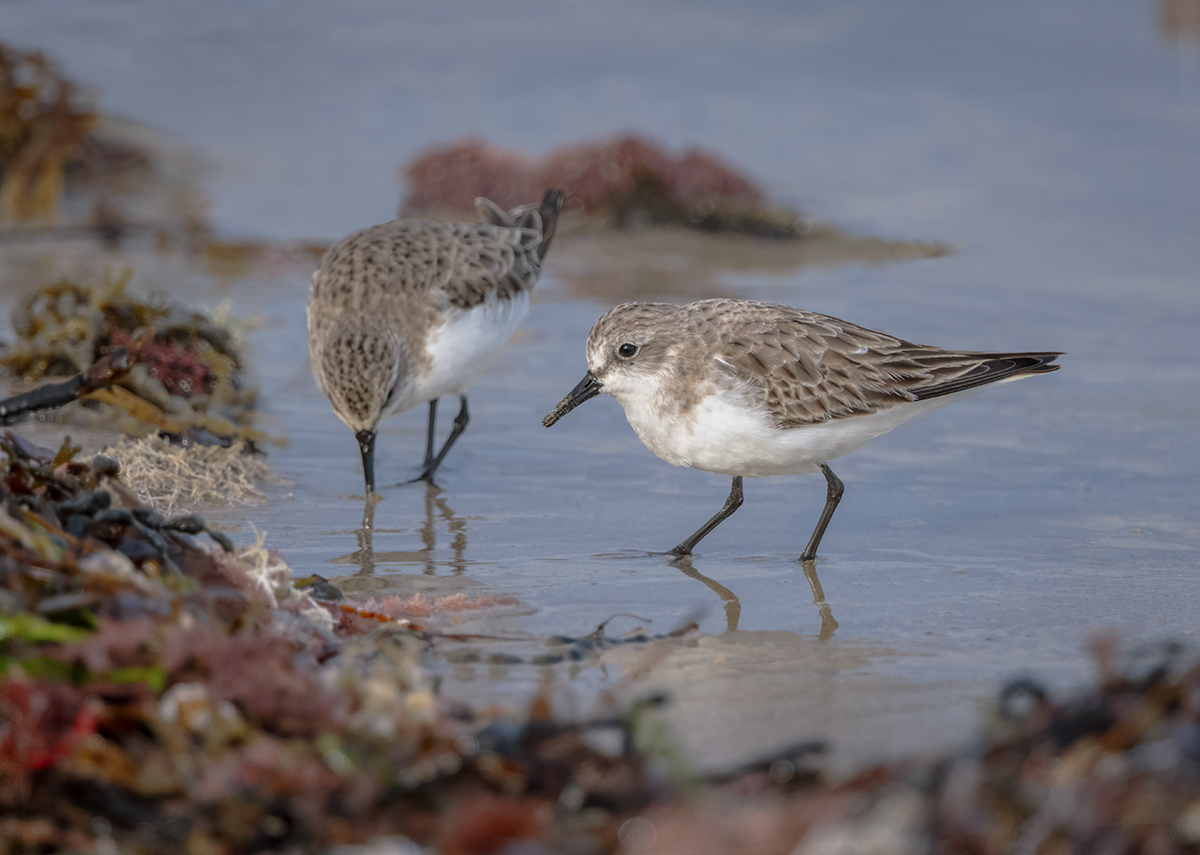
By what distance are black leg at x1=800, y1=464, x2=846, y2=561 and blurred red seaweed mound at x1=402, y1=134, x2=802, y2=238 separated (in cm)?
619

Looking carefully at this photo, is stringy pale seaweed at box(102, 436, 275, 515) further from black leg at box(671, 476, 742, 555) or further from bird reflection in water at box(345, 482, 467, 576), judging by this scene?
black leg at box(671, 476, 742, 555)

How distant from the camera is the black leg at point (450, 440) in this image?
632cm

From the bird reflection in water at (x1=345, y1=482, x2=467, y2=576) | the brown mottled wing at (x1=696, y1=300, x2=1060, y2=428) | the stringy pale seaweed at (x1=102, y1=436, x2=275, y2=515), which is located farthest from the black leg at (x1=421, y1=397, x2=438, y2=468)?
the brown mottled wing at (x1=696, y1=300, x2=1060, y2=428)

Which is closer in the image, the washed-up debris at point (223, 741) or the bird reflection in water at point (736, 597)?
the washed-up debris at point (223, 741)

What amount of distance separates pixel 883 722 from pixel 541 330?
17.7 ft

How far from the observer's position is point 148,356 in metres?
6.61

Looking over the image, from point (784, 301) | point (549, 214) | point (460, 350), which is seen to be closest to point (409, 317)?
point (460, 350)

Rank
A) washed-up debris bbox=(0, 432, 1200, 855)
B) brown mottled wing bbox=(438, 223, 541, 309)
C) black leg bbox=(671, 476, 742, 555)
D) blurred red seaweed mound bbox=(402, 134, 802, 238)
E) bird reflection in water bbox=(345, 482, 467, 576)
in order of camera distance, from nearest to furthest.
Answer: washed-up debris bbox=(0, 432, 1200, 855), bird reflection in water bbox=(345, 482, 467, 576), black leg bbox=(671, 476, 742, 555), brown mottled wing bbox=(438, 223, 541, 309), blurred red seaweed mound bbox=(402, 134, 802, 238)

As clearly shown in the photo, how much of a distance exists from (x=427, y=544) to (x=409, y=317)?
1.46m

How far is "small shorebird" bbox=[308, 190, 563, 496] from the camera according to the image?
5828mm

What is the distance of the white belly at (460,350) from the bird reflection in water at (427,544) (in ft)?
1.82

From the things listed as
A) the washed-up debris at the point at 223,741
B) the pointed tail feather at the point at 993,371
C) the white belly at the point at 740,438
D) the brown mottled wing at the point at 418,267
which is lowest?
the washed-up debris at the point at 223,741

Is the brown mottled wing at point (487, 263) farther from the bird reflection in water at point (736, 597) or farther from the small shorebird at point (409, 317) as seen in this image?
the bird reflection in water at point (736, 597)

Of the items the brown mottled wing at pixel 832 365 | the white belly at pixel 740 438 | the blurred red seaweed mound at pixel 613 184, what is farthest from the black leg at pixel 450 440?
the blurred red seaweed mound at pixel 613 184
